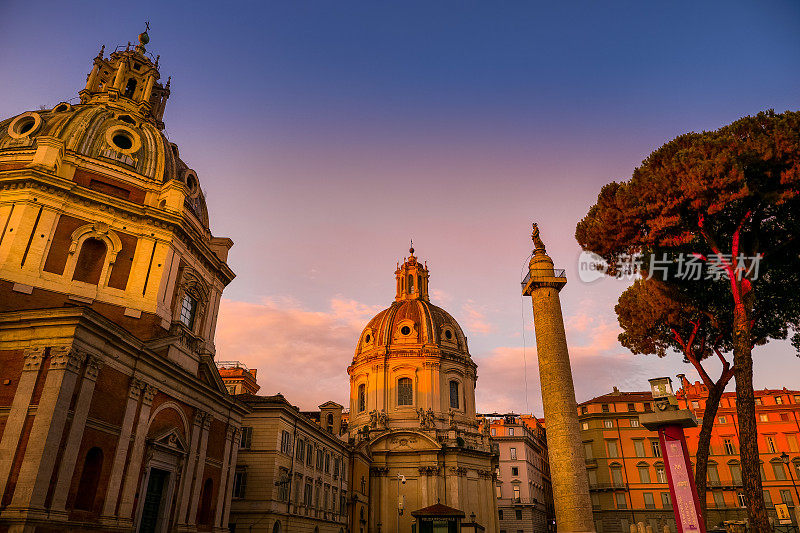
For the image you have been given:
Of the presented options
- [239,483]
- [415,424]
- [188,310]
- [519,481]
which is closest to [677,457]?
[188,310]

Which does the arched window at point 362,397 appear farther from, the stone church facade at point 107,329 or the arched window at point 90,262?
the arched window at point 90,262

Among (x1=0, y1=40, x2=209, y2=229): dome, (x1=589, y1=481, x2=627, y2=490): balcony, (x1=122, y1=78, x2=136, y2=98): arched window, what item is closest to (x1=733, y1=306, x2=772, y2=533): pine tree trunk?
(x1=0, y1=40, x2=209, y2=229): dome

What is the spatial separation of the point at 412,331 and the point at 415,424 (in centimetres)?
950

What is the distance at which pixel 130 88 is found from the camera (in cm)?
Result: 3362

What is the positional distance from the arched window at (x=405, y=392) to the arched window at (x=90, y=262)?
36270 millimetres

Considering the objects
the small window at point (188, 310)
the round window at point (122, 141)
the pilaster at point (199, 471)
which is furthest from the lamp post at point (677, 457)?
the round window at point (122, 141)

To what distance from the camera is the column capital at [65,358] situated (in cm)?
1834

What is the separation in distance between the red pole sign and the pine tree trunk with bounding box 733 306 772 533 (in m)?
1.53

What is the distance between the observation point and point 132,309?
2414 cm

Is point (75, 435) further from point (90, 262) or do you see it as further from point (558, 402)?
point (558, 402)

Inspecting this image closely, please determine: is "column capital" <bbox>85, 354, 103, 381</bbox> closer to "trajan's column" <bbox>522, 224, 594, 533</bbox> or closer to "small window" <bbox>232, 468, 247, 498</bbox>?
"small window" <bbox>232, 468, 247, 498</bbox>

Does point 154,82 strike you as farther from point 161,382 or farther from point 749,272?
point 749,272

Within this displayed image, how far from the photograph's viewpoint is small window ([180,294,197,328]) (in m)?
27.3

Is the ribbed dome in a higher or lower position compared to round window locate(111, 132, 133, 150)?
higher
